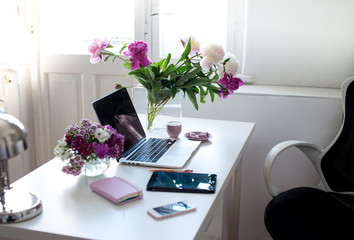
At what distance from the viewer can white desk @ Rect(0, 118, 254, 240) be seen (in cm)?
99

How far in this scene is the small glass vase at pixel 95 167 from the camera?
128 cm

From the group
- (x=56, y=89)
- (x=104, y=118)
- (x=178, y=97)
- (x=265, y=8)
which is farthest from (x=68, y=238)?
(x=56, y=89)

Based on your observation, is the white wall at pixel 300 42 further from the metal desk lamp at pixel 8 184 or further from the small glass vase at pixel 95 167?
the metal desk lamp at pixel 8 184

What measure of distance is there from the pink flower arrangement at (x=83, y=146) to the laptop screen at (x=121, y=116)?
175mm

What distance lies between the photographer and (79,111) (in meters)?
2.82

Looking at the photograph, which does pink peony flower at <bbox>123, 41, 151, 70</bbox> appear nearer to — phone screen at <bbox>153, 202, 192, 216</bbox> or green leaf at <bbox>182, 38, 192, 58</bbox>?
green leaf at <bbox>182, 38, 192, 58</bbox>

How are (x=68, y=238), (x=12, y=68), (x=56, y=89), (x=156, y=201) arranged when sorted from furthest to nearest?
(x=56, y=89), (x=12, y=68), (x=156, y=201), (x=68, y=238)

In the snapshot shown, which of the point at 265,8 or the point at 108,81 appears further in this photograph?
the point at 108,81

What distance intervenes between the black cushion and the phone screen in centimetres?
50

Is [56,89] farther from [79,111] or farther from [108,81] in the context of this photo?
[108,81]

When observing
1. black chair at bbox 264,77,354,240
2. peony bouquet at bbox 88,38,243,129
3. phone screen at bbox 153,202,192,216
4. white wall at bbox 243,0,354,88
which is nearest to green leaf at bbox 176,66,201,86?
peony bouquet at bbox 88,38,243,129

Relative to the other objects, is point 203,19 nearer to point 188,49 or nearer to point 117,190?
point 188,49

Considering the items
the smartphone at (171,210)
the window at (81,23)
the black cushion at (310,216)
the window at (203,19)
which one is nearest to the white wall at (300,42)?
the window at (203,19)

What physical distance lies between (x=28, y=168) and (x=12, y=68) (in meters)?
0.68
